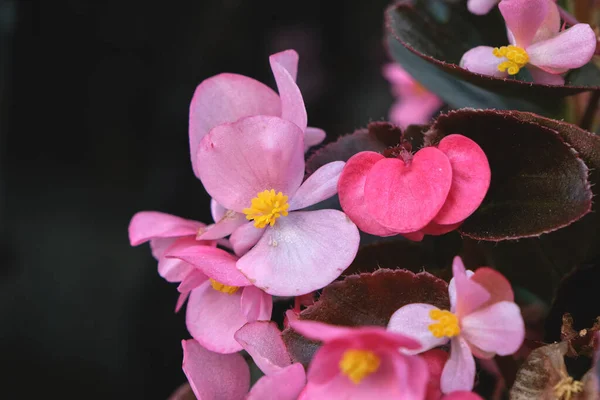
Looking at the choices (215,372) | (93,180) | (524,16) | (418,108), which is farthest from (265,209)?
(93,180)

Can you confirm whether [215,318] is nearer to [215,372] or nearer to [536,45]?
[215,372]

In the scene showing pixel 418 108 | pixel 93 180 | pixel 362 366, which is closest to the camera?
pixel 362 366

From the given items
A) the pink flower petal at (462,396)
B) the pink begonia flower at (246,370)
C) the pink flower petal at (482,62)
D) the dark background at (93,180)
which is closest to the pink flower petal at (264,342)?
the pink begonia flower at (246,370)

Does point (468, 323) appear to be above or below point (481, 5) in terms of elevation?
below

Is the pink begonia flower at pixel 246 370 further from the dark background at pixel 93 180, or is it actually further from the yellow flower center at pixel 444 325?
the dark background at pixel 93 180

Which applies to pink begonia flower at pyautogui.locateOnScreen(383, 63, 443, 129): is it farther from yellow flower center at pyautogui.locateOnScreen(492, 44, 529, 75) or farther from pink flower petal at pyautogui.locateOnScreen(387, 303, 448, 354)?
pink flower petal at pyautogui.locateOnScreen(387, 303, 448, 354)

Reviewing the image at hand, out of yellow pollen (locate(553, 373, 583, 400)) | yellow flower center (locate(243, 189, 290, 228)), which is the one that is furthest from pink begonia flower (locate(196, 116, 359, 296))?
yellow pollen (locate(553, 373, 583, 400))

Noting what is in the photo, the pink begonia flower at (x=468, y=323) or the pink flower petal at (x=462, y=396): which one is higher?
the pink begonia flower at (x=468, y=323)
